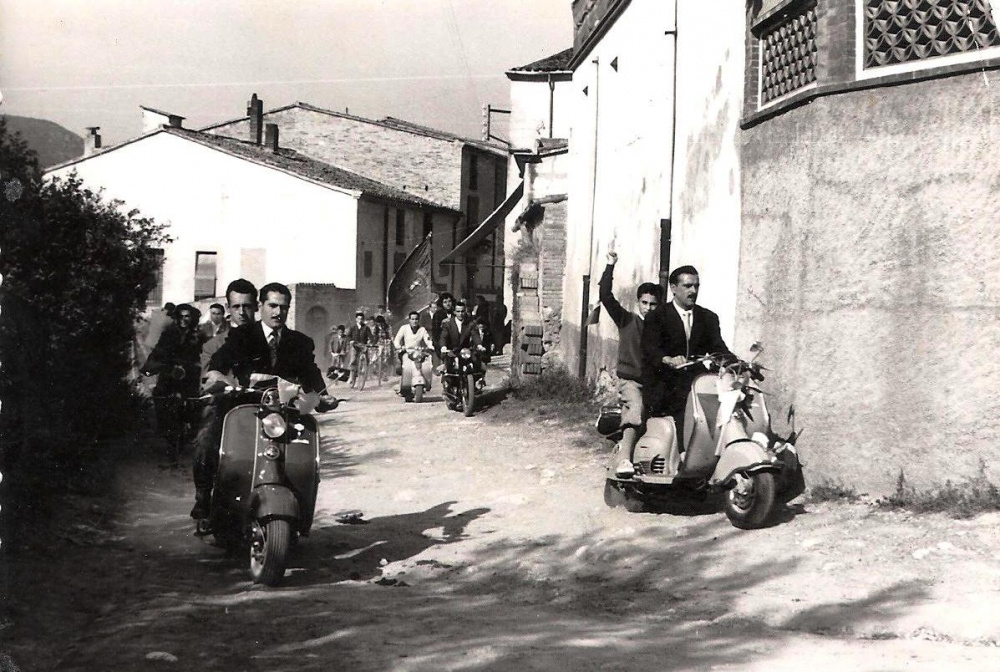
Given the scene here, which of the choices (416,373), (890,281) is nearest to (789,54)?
(890,281)

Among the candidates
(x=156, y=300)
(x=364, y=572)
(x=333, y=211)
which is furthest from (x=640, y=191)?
(x=156, y=300)

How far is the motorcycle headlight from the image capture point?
7.27 m

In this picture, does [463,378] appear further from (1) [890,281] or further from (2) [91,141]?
(2) [91,141]

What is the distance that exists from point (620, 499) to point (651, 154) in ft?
21.9

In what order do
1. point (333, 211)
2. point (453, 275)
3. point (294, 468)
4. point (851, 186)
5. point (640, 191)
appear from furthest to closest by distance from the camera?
point (453, 275), point (333, 211), point (640, 191), point (851, 186), point (294, 468)

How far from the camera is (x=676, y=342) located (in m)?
9.13

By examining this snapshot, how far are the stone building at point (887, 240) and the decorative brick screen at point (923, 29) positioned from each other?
0.03 ft

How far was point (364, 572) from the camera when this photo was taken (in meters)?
7.73

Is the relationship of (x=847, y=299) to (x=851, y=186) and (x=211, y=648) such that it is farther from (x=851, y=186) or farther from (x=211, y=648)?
(x=211, y=648)

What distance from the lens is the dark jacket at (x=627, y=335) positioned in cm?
958

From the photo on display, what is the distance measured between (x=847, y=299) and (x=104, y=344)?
755cm

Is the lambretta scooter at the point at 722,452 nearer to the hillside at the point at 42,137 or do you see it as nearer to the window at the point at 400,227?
the hillside at the point at 42,137

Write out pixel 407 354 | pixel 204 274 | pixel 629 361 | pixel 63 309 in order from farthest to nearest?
1. pixel 204 274
2. pixel 407 354
3. pixel 63 309
4. pixel 629 361

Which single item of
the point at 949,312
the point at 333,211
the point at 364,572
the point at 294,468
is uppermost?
the point at 333,211
